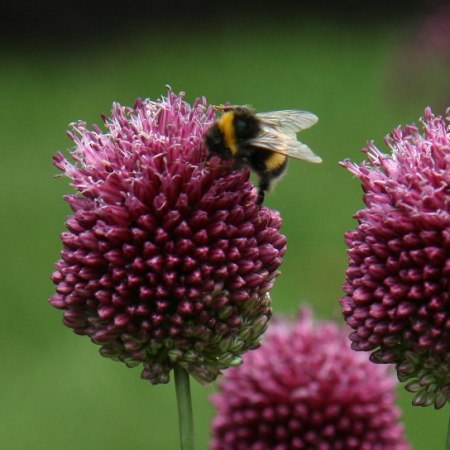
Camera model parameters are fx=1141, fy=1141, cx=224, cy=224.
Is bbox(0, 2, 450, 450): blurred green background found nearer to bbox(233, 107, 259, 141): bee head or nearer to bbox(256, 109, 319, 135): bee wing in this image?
bbox(256, 109, 319, 135): bee wing

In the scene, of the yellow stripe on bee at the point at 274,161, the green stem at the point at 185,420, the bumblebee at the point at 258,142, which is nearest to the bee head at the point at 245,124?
the bumblebee at the point at 258,142

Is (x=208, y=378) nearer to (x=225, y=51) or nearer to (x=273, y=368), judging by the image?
(x=273, y=368)

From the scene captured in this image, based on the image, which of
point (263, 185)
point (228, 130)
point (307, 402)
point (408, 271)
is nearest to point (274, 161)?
point (263, 185)

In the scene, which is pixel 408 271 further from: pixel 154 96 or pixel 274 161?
pixel 154 96

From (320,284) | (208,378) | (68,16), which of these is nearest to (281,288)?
(320,284)

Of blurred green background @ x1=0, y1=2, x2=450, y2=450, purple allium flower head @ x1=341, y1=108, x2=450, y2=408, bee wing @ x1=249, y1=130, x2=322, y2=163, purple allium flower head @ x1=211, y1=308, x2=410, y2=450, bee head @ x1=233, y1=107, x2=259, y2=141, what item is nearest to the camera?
purple allium flower head @ x1=341, y1=108, x2=450, y2=408

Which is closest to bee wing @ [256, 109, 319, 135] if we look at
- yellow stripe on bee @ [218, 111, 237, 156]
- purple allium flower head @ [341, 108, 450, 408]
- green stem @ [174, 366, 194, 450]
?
yellow stripe on bee @ [218, 111, 237, 156]

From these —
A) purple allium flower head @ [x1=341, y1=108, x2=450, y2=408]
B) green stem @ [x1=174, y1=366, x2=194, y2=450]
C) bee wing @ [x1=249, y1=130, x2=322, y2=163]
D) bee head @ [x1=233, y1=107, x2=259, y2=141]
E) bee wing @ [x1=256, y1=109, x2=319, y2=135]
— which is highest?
bee wing @ [x1=256, y1=109, x2=319, y2=135]

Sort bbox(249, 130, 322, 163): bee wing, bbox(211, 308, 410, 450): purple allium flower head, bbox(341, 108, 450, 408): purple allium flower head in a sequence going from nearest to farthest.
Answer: bbox(341, 108, 450, 408): purple allium flower head → bbox(249, 130, 322, 163): bee wing → bbox(211, 308, 410, 450): purple allium flower head

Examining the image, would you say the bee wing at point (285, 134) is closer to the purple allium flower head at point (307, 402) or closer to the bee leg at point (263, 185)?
the bee leg at point (263, 185)
